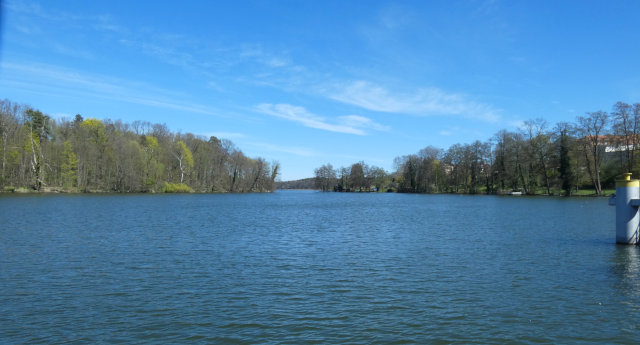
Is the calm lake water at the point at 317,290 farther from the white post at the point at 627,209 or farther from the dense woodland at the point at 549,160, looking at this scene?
the dense woodland at the point at 549,160

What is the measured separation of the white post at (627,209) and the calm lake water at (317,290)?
0.76m

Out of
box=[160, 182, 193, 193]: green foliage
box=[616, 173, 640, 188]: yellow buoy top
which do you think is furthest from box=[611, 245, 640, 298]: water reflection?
box=[160, 182, 193, 193]: green foliage

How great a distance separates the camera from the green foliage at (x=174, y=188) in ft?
360

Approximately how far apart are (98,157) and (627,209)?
342ft

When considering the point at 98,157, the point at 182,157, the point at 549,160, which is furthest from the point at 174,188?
the point at 549,160

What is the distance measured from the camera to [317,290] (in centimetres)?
1234

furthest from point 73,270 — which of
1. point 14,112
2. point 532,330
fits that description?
point 14,112

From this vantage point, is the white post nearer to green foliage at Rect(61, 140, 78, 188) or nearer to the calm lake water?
the calm lake water

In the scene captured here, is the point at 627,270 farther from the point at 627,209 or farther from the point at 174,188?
the point at 174,188

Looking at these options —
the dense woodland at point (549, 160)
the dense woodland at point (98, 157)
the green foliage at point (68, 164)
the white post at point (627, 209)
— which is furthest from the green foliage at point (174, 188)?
the white post at point (627, 209)

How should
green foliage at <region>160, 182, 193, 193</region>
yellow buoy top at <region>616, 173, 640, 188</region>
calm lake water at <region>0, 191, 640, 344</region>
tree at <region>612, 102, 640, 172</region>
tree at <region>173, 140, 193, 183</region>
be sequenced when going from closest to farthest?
calm lake water at <region>0, 191, 640, 344</region>
yellow buoy top at <region>616, 173, 640, 188</region>
tree at <region>612, 102, 640, 172</region>
green foliage at <region>160, 182, 193, 193</region>
tree at <region>173, 140, 193, 183</region>

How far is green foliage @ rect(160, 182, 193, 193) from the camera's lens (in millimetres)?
109875

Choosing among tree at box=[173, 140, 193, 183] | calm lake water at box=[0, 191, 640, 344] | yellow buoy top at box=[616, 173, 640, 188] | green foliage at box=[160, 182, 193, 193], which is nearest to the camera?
calm lake water at box=[0, 191, 640, 344]

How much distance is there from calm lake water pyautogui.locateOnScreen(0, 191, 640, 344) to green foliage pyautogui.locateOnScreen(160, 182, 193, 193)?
90751 millimetres
